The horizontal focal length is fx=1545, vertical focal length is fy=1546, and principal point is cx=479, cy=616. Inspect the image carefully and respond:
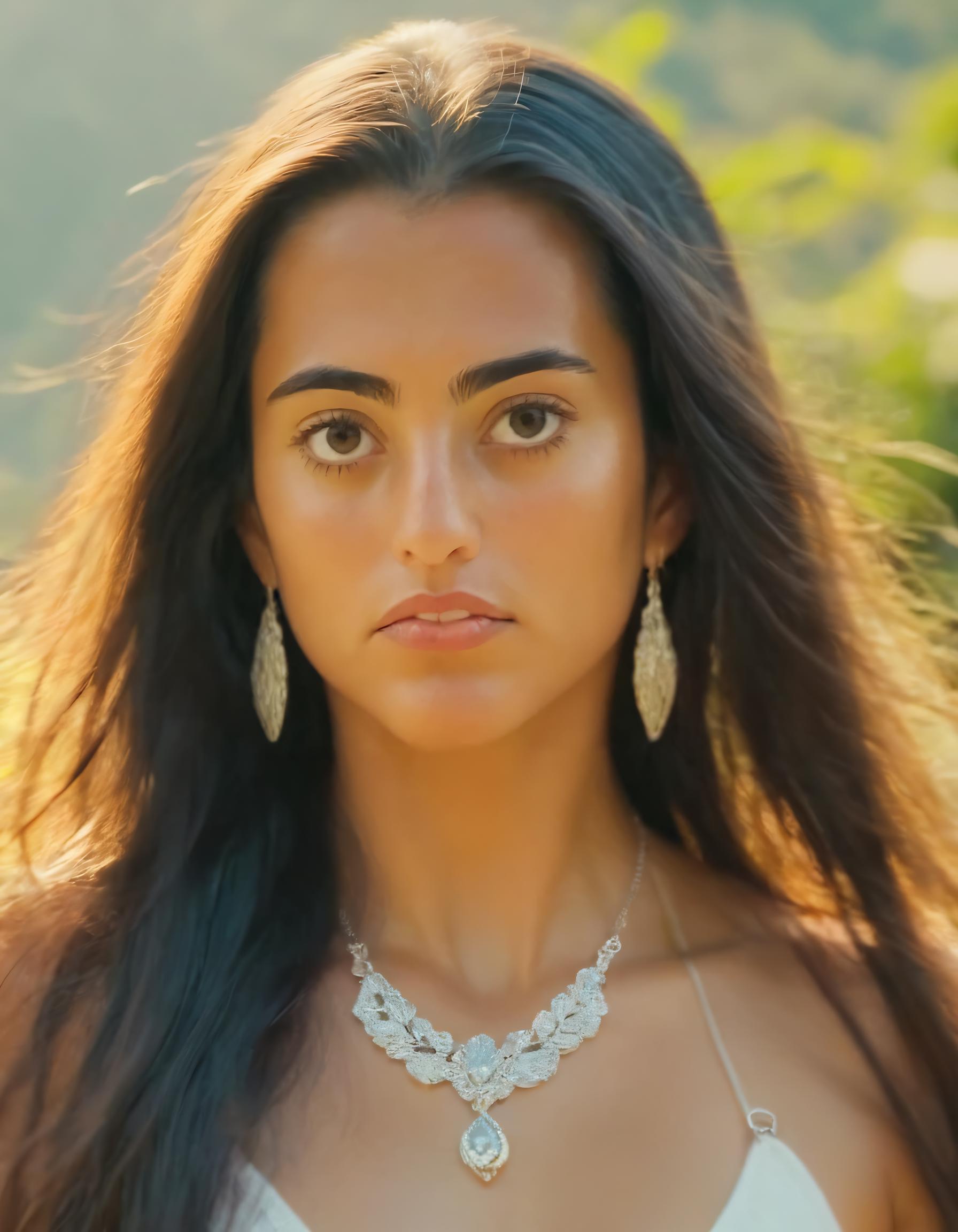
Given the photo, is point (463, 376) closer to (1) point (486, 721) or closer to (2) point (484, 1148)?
(1) point (486, 721)

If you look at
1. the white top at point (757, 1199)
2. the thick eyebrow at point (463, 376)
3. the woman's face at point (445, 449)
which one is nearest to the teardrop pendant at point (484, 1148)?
the white top at point (757, 1199)

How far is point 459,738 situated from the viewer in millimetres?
1633

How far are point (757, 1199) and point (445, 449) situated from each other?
85cm

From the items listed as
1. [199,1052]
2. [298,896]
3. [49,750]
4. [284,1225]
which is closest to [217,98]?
[49,750]

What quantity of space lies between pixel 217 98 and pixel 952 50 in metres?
1.66

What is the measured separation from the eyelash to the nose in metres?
0.07

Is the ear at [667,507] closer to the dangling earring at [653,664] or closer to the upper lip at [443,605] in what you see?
the dangling earring at [653,664]

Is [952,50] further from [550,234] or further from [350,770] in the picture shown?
[350,770]

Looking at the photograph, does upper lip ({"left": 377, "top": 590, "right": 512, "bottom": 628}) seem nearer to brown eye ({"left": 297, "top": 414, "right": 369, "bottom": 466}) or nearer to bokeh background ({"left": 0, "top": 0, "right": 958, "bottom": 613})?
brown eye ({"left": 297, "top": 414, "right": 369, "bottom": 466})

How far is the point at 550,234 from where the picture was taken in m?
1.67

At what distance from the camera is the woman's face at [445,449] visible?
5.20 ft

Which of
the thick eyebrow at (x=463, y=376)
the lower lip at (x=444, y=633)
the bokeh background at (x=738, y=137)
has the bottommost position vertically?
the lower lip at (x=444, y=633)

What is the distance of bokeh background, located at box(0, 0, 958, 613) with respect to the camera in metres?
2.77

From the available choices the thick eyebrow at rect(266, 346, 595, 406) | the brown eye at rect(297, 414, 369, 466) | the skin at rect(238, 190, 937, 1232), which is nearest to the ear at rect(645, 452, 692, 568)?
the skin at rect(238, 190, 937, 1232)
